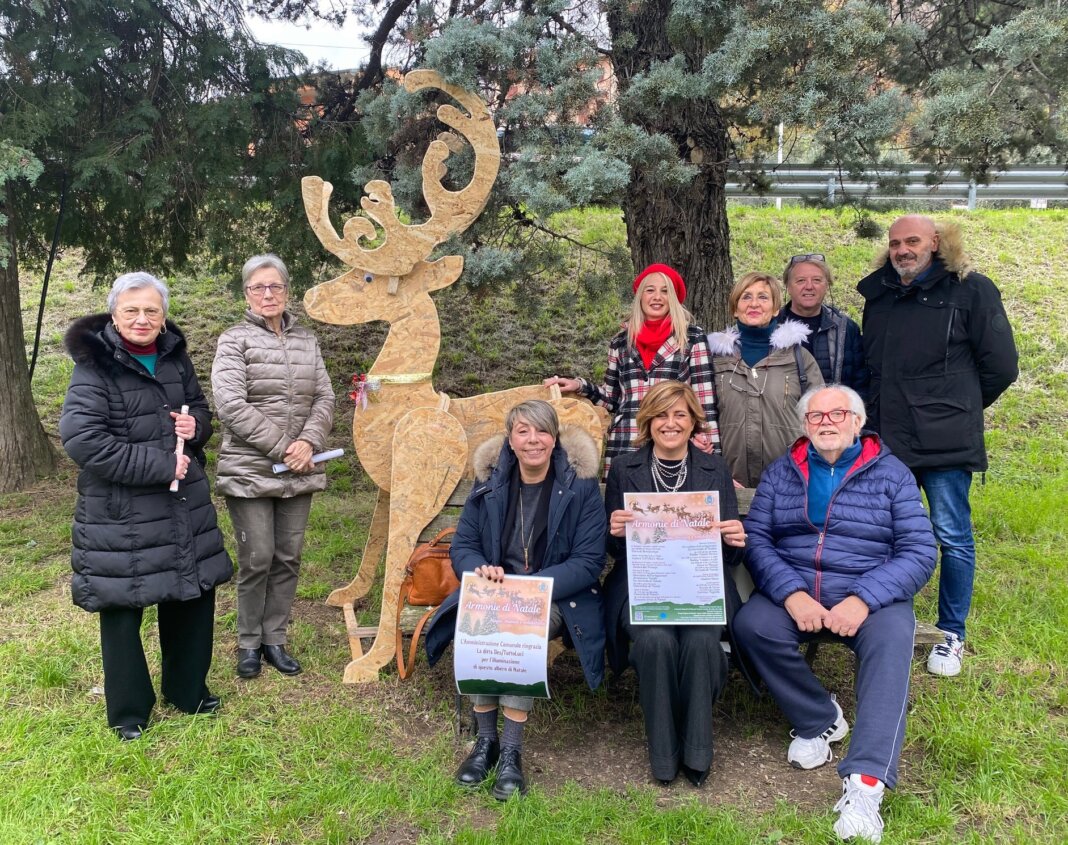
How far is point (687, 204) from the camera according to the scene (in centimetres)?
561

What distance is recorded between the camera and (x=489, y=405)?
13.0ft

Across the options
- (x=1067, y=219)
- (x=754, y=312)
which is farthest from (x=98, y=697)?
(x=1067, y=219)

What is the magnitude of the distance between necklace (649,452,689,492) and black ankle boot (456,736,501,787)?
4.01 feet

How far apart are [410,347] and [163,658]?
179cm

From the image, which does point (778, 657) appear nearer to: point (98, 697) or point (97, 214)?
point (98, 697)

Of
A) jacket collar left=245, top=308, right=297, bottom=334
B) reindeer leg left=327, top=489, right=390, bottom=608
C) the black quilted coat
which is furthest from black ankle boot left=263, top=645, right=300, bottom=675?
jacket collar left=245, top=308, right=297, bottom=334

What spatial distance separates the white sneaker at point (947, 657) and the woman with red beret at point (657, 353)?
4.81 feet

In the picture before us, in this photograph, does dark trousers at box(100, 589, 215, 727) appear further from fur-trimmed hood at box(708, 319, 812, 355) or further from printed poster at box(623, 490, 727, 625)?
fur-trimmed hood at box(708, 319, 812, 355)

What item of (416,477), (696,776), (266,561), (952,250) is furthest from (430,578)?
(952,250)

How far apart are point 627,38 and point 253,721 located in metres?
3.86

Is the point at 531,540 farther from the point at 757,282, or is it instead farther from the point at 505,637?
the point at 757,282

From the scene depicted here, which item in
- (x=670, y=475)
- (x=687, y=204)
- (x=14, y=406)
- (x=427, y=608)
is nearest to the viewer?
(x=670, y=475)

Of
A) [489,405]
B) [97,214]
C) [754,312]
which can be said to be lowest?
[489,405]

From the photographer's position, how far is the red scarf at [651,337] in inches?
150
